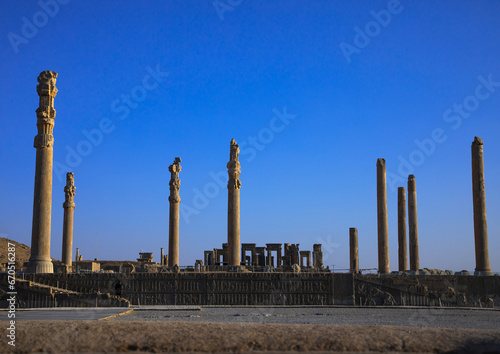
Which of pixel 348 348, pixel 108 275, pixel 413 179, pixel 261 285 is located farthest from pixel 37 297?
pixel 413 179

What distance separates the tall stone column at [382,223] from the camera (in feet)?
107

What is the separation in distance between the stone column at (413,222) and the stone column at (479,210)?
242 inches

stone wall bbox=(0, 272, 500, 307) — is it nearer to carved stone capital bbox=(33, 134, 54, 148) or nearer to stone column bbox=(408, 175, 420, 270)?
carved stone capital bbox=(33, 134, 54, 148)

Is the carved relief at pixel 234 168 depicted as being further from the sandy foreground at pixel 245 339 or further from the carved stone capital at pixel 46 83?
the sandy foreground at pixel 245 339

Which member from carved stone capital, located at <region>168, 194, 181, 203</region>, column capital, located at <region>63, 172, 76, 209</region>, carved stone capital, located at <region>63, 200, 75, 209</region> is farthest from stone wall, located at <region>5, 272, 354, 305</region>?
column capital, located at <region>63, 172, 76, 209</region>

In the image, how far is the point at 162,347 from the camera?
362 inches

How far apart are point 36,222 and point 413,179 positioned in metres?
23.9

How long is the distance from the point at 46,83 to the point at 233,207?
11329 mm

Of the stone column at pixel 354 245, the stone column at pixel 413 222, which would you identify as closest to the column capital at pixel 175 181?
the stone column at pixel 354 245

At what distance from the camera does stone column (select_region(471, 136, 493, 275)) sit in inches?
1150

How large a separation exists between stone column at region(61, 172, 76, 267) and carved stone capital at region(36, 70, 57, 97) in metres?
12.9

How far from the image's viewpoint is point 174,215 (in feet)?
116

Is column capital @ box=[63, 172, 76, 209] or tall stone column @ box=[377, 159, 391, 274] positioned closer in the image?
tall stone column @ box=[377, 159, 391, 274]

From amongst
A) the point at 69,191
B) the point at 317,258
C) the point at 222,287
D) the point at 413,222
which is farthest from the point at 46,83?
the point at 317,258
